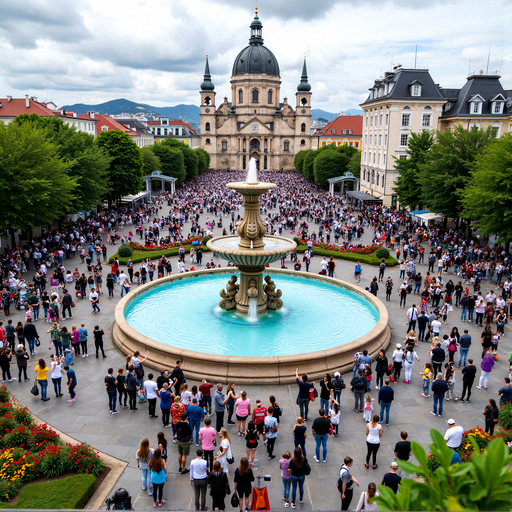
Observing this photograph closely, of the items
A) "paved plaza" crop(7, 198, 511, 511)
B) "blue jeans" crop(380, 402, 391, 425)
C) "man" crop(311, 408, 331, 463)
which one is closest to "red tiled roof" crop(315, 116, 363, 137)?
"paved plaza" crop(7, 198, 511, 511)

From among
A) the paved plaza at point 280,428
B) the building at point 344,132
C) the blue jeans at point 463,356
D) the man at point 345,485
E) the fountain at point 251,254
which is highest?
the building at point 344,132

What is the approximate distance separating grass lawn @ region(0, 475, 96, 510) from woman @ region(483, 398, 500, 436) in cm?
809

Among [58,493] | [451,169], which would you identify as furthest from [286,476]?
[451,169]

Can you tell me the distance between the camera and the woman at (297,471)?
286 inches

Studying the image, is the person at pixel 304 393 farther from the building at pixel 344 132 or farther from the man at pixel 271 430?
the building at pixel 344 132

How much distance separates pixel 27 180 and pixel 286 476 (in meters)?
21.8

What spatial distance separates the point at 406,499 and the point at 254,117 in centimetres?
11337

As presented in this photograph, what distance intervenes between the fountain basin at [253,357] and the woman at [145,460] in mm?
4011

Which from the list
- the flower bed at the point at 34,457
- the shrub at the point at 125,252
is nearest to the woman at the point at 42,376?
the flower bed at the point at 34,457

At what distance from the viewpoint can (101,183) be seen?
35625mm

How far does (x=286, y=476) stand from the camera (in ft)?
24.4

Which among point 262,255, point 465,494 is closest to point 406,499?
point 465,494

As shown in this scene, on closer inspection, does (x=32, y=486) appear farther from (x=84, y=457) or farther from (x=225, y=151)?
(x=225, y=151)

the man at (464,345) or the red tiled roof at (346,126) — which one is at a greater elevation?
the red tiled roof at (346,126)
